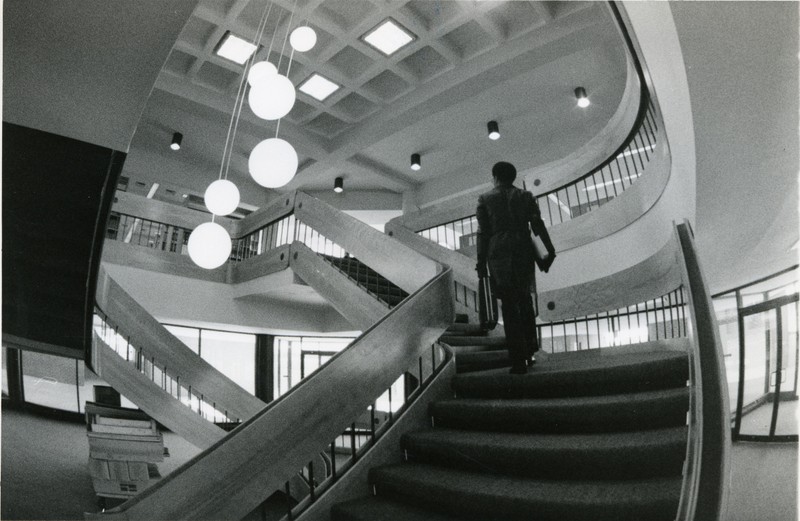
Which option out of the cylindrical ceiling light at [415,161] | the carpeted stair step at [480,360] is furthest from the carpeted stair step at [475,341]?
the cylindrical ceiling light at [415,161]

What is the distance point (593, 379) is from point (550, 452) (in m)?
0.68

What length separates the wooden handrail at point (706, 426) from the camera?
3.66ft

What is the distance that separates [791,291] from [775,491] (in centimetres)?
316

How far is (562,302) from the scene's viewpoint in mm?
4945

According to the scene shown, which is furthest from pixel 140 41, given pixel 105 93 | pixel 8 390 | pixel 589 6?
pixel 589 6

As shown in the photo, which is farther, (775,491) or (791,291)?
(791,291)

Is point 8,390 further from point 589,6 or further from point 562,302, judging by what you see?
point 589,6

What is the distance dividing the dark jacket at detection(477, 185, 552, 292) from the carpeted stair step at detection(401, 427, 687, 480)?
1004 millimetres

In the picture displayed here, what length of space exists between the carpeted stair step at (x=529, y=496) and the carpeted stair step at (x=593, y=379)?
0.70 m

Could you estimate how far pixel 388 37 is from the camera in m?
7.92

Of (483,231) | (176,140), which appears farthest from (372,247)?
(176,140)

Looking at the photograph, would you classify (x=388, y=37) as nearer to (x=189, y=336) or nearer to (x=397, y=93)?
(x=397, y=93)

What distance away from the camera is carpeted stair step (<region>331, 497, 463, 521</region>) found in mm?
2285

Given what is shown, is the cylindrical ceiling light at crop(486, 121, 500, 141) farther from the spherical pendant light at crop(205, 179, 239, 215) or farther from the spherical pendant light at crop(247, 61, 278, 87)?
the spherical pendant light at crop(247, 61, 278, 87)
